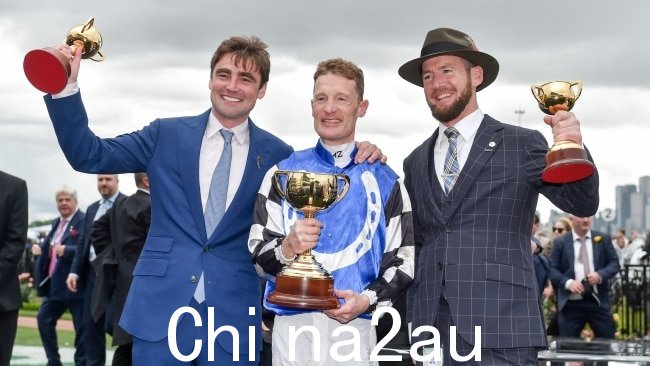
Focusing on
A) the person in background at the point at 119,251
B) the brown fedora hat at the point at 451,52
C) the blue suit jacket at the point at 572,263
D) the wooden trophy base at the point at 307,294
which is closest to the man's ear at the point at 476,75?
the brown fedora hat at the point at 451,52

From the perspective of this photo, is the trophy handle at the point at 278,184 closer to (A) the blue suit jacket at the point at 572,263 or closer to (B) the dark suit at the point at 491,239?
(B) the dark suit at the point at 491,239

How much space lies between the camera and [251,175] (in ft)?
14.8

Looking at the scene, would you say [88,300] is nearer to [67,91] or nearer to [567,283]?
[567,283]

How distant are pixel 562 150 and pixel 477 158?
533 millimetres

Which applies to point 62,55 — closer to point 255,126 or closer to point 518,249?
point 255,126

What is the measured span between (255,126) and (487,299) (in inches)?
56.6

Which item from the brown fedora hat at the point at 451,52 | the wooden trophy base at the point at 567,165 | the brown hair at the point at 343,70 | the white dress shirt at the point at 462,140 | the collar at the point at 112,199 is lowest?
the wooden trophy base at the point at 567,165

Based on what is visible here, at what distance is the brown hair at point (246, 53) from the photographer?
4582 millimetres

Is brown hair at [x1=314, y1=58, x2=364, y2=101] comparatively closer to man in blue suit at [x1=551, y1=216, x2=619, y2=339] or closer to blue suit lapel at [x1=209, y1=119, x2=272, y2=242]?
blue suit lapel at [x1=209, y1=119, x2=272, y2=242]

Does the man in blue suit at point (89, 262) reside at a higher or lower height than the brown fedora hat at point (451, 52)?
lower

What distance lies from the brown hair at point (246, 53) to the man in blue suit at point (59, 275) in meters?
7.25

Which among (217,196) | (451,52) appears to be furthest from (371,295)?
(451,52)

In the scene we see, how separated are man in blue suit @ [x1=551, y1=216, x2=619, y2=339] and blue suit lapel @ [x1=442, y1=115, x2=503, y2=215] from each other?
7.55 meters

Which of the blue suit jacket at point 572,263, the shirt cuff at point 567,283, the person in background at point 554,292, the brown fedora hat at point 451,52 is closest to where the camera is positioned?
the brown fedora hat at point 451,52
